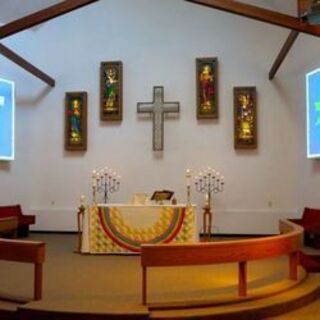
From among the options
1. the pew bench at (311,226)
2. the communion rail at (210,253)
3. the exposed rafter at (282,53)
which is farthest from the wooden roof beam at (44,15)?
the pew bench at (311,226)

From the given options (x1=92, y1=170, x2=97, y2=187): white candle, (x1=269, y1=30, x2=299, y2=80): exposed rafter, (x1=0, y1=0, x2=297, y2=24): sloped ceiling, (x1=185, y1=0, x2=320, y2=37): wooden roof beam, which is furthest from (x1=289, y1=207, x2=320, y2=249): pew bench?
(x1=92, y1=170, x2=97, y2=187): white candle

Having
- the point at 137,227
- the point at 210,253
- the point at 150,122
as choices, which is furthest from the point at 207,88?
the point at 210,253

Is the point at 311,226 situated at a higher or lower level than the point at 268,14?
lower

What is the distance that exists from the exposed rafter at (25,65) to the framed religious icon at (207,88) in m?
2.79

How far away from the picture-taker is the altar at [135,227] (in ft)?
20.9

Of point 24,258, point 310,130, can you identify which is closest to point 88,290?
point 24,258

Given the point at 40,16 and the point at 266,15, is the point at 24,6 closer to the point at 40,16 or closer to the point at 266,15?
the point at 40,16

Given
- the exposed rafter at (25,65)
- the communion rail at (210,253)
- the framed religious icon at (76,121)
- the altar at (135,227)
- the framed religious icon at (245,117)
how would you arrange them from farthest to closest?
1. the framed religious icon at (76,121)
2. the framed religious icon at (245,117)
3. the exposed rafter at (25,65)
4. the altar at (135,227)
5. the communion rail at (210,253)

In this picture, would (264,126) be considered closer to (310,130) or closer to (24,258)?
(310,130)

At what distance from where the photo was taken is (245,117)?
331 inches

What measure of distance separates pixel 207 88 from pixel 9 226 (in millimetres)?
4156

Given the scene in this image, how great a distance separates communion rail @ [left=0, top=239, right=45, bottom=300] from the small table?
331 centimetres

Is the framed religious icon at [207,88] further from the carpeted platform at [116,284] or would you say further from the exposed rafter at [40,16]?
the carpeted platform at [116,284]

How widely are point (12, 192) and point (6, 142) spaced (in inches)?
37.4
